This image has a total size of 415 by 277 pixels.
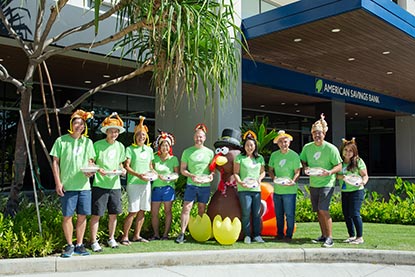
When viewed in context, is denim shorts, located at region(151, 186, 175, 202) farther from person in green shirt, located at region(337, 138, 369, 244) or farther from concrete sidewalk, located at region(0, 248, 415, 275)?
person in green shirt, located at region(337, 138, 369, 244)

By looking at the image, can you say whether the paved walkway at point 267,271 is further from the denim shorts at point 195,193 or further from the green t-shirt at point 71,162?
the denim shorts at point 195,193

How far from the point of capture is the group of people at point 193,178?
5672 mm

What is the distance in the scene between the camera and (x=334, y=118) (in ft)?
57.3

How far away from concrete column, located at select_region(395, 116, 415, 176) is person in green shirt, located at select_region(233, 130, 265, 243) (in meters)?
21.2

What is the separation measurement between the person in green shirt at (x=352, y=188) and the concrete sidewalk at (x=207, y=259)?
550mm

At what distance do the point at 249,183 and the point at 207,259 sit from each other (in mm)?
1279

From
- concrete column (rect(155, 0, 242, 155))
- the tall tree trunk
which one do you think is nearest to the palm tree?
the tall tree trunk

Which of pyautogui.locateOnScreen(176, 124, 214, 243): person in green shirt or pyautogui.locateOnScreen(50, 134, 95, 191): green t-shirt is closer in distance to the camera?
pyautogui.locateOnScreen(50, 134, 95, 191): green t-shirt

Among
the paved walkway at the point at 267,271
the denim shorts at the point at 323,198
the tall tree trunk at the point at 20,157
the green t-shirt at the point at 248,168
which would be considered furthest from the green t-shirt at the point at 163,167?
the denim shorts at the point at 323,198

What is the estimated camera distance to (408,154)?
25047 mm

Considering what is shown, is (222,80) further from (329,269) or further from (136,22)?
(329,269)

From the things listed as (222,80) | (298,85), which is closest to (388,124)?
(298,85)

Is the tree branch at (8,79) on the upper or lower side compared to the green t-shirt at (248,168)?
upper

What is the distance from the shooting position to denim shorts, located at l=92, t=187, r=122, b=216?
18.6 feet
